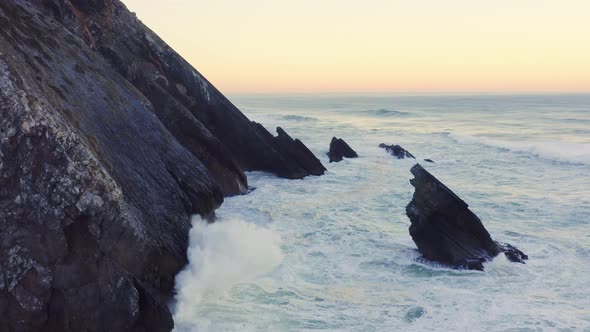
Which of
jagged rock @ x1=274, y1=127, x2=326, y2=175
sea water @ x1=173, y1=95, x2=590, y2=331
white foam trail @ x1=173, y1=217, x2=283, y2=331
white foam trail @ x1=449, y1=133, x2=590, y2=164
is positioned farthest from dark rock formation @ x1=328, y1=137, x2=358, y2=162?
white foam trail @ x1=173, y1=217, x2=283, y2=331

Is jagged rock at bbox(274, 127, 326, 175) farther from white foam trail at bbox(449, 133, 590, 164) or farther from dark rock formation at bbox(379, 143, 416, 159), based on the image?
white foam trail at bbox(449, 133, 590, 164)

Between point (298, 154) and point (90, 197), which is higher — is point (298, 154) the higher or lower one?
the lower one

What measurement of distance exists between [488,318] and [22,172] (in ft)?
32.7

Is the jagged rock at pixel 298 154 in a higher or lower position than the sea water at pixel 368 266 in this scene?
higher

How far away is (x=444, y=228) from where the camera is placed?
597 inches

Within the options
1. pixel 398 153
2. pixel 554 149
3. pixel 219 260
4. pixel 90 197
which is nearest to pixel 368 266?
pixel 219 260

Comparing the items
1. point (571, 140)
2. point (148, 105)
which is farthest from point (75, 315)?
point (571, 140)

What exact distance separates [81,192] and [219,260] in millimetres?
5658

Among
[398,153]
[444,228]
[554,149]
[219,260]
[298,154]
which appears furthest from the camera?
[554,149]

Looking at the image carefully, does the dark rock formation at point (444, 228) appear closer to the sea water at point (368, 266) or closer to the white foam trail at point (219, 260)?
the sea water at point (368, 266)

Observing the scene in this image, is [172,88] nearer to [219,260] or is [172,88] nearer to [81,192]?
[219,260]

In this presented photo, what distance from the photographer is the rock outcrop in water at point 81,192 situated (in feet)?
27.7

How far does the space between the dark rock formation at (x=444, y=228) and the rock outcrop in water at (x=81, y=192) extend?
22.4 ft

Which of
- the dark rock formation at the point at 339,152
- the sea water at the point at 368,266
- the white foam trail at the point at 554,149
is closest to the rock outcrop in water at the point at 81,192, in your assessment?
the sea water at the point at 368,266
